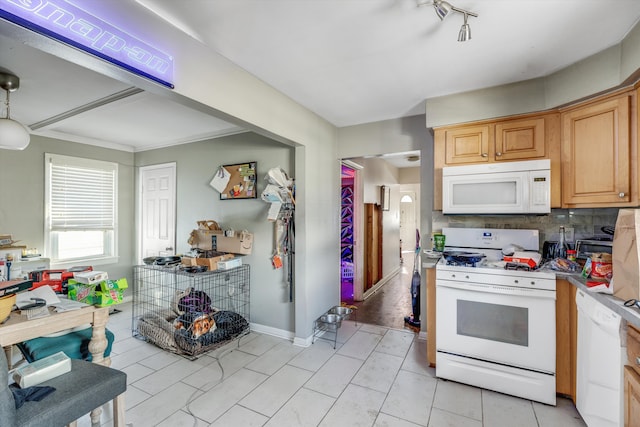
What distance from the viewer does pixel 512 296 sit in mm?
2082

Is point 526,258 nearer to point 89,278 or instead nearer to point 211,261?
point 211,261

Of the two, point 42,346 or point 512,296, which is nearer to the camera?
point 42,346

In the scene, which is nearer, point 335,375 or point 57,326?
point 57,326

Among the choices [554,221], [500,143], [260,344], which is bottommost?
[260,344]

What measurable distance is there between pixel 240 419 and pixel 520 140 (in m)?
3.05

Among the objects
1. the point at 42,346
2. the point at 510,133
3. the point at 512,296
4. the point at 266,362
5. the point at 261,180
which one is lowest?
the point at 266,362

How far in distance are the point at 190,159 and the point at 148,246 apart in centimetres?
160

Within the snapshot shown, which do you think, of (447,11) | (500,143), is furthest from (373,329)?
(447,11)

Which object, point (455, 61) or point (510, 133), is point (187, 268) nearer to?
point (455, 61)

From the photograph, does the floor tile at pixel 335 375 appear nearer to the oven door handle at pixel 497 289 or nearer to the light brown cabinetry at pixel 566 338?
the oven door handle at pixel 497 289

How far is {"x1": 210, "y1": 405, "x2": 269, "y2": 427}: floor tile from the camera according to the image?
1.83 meters

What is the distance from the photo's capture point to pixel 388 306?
13.9ft

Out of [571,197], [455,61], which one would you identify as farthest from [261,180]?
[571,197]

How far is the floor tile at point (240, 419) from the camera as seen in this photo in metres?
1.83
